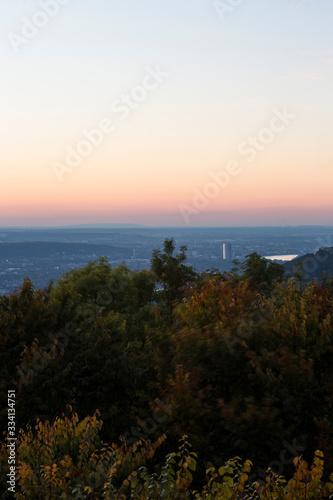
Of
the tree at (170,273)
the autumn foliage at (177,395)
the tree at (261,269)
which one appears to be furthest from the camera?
the tree at (261,269)

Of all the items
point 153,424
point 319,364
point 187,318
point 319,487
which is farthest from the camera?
point 187,318

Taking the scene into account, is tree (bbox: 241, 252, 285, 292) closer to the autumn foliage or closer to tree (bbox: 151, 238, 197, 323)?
tree (bbox: 151, 238, 197, 323)

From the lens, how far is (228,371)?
11992mm

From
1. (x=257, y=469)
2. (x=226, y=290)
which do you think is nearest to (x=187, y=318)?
(x=226, y=290)

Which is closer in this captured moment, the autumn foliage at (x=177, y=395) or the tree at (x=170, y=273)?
the autumn foliage at (x=177, y=395)

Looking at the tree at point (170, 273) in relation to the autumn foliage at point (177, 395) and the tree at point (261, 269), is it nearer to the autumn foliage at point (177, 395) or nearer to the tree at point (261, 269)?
the tree at point (261, 269)

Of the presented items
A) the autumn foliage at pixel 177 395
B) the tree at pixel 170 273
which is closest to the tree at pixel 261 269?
the tree at pixel 170 273

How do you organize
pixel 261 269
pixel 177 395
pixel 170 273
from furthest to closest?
pixel 261 269
pixel 170 273
pixel 177 395

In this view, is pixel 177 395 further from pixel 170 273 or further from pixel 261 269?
pixel 261 269

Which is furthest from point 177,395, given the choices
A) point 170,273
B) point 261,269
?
point 261,269

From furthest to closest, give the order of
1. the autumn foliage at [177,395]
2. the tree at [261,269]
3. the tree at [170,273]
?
the tree at [261,269]
the tree at [170,273]
the autumn foliage at [177,395]

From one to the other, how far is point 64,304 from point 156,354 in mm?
4697

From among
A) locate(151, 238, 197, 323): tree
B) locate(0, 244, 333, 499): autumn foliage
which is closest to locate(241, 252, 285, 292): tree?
locate(151, 238, 197, 323): tree

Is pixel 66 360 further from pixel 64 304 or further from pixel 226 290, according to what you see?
pixel 226 290
